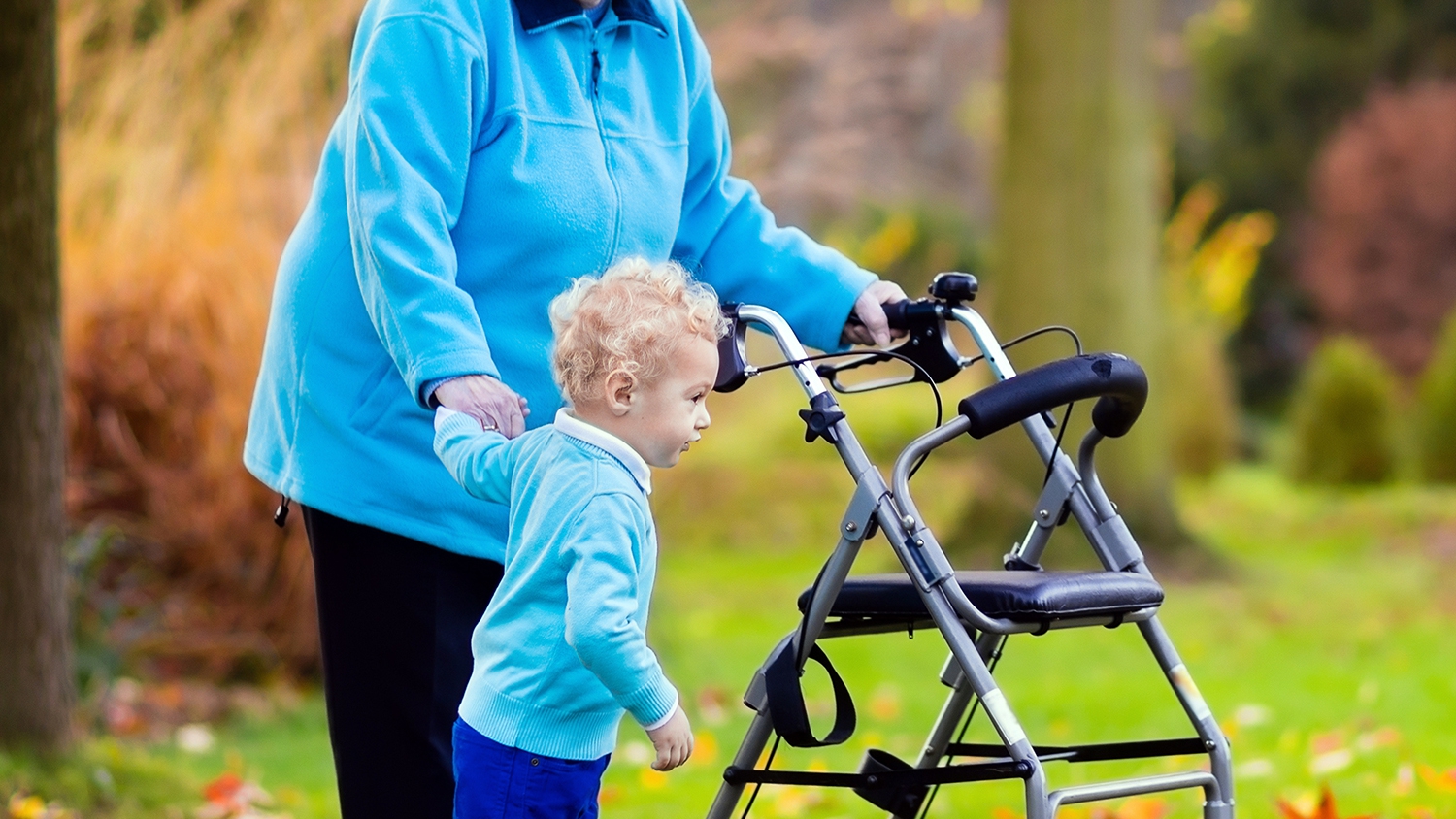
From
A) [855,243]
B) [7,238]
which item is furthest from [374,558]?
[855,243]

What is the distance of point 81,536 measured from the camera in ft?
17.4

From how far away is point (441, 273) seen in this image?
2.35 metres

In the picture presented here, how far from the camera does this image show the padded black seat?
231cm

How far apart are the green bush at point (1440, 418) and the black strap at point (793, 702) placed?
10.2 m

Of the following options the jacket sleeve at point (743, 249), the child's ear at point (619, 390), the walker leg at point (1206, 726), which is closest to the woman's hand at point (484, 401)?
the child's ear at point (619, 390)

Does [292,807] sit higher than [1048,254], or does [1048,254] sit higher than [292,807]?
[1048,254]

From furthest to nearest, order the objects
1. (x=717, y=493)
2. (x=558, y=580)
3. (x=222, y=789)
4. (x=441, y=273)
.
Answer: (x=717, y=493) < (x=222, y=789) < (x=441, y=273) < (x=558, y=580)

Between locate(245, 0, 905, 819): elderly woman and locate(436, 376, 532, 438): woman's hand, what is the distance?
0.03 metres

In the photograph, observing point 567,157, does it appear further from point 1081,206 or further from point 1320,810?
point 1081,206

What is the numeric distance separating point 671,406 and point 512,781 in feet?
1.70

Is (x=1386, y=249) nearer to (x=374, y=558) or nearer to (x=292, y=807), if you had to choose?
(x=292, y=807)

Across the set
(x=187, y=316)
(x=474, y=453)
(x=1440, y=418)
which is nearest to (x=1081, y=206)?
(x=1440, y=418)

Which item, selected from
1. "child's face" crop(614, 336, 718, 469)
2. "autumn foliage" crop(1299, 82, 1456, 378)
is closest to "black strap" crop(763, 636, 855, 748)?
"child's face" crop(614, 336, 718, 469)

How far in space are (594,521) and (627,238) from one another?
0.56m
